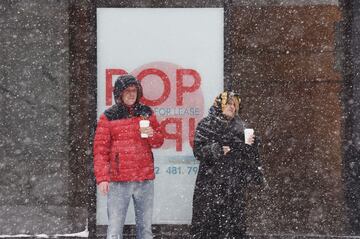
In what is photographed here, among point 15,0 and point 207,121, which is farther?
point 15,0

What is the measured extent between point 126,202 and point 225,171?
1023mm

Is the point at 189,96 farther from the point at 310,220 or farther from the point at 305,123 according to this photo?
the point at 310,220

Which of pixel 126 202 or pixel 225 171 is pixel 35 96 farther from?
pixel 225 171

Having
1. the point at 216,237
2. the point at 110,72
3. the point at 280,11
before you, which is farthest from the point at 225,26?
the point at 216,237

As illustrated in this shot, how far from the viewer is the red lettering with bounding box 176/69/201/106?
7992 millimetres

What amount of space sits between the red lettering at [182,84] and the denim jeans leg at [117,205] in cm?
172

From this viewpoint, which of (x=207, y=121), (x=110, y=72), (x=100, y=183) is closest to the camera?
(x=100, y=183)

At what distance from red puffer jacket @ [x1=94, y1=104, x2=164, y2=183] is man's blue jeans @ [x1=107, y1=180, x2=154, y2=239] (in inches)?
4.0

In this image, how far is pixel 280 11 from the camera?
27.0 feet

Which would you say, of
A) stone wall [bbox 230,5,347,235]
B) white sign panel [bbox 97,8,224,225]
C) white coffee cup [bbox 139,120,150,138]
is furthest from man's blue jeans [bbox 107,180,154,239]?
stone wall [bbox 230,5,347,235]

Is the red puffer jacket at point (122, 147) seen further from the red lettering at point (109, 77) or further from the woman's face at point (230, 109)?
the red lettering at point (109, 77)

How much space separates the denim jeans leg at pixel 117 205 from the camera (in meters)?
6.59

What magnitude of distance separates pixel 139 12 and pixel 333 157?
2891 mm

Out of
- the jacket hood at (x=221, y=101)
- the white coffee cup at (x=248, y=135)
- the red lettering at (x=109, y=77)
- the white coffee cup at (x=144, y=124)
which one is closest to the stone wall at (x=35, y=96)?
the red lettering at (x=109, y=77)
